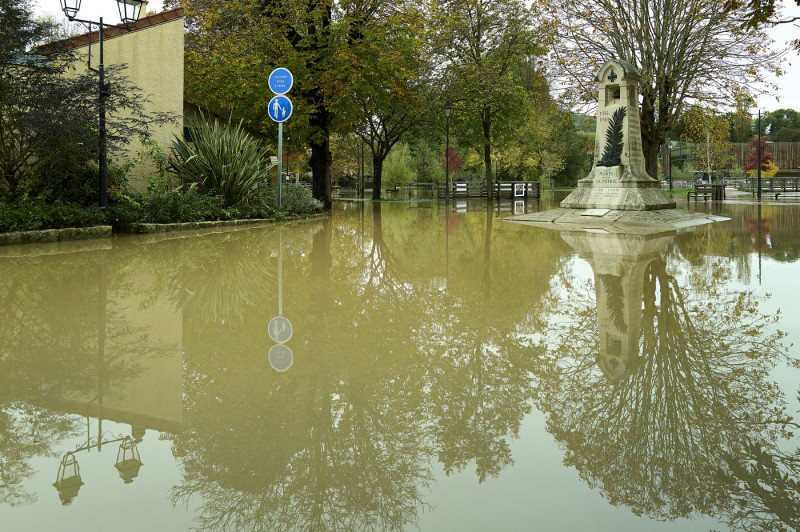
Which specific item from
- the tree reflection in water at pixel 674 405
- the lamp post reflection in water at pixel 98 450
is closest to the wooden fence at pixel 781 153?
the tree reflection in water at pixel 674 405

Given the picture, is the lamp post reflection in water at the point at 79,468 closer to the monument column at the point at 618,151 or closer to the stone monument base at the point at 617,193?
the stone monument base at the point at 617,193

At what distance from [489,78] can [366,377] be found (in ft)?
111

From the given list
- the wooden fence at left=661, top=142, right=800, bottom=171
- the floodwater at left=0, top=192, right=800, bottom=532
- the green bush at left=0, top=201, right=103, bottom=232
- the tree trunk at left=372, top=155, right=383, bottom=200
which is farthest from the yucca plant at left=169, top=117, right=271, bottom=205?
the wooden fence at left=661, top=142, right=800, bottom=171

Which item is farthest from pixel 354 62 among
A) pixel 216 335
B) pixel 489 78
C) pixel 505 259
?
pixel 216 335

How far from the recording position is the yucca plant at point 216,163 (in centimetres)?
1814

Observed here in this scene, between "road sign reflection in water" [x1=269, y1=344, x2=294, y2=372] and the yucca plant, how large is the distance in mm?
13606

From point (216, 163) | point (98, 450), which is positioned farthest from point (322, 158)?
point (98, 450)

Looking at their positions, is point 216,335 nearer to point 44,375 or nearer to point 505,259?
point 44,375

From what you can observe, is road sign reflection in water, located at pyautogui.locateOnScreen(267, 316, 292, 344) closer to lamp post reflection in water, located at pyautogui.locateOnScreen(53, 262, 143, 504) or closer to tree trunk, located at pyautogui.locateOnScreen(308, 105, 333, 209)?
lamp post reflection in water, located at pyautogui.locateOnScreen(53, 262, 143, 504)

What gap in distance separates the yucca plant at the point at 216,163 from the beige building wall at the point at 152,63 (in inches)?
26.0

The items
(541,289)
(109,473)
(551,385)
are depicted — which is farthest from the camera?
(541,289)

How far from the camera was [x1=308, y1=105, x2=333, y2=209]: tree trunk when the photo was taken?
85.3 feet

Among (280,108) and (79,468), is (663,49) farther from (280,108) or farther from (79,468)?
(79,468)

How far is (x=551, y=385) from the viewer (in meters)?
4.43
